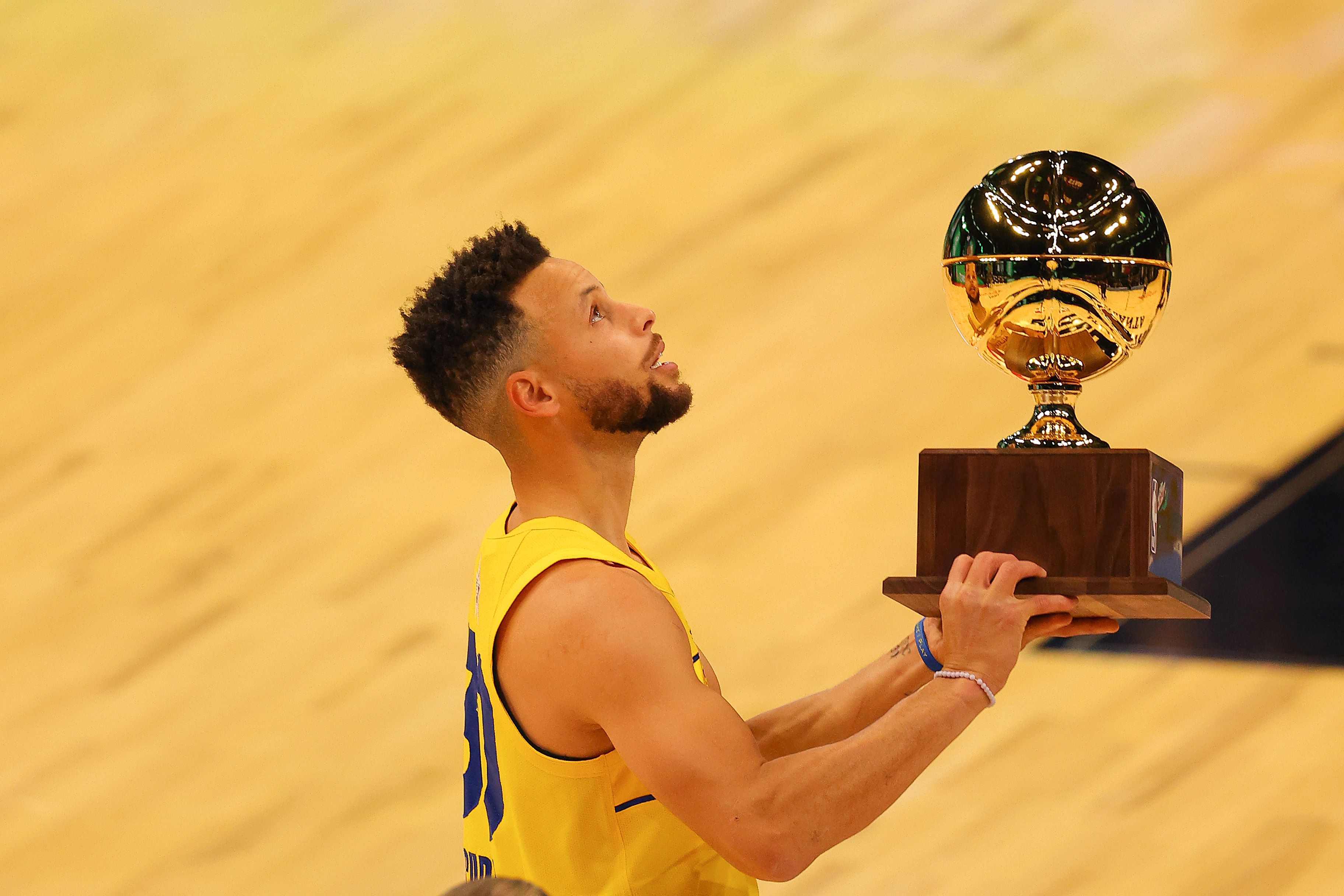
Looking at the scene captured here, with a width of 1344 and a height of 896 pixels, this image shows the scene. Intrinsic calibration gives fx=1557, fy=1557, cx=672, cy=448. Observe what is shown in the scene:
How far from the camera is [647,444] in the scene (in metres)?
3.01

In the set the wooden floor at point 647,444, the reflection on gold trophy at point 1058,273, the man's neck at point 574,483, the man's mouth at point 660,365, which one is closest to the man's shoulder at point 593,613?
the man's neck at point 574,483

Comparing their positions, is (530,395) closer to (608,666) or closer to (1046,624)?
(608,666)

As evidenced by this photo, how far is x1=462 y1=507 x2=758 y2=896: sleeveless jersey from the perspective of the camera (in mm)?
1406

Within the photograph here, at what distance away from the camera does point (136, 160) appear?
3.21m

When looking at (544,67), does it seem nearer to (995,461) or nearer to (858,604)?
(858,604)

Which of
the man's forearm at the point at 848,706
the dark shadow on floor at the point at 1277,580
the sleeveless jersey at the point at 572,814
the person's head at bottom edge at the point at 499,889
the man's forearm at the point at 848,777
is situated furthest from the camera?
the dark shadow on floor at the point at 1277,580

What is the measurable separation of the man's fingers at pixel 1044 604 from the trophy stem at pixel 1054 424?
14cm

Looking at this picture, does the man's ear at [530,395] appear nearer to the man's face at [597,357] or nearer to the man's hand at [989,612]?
the man's face at [597,357]

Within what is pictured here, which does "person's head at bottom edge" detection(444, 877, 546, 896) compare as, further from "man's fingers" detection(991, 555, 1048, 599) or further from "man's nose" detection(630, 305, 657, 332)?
"man's nose" detection(630, 305, 657, 332)

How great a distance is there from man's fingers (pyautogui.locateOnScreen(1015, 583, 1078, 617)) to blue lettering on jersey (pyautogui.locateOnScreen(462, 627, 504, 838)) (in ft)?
1.62

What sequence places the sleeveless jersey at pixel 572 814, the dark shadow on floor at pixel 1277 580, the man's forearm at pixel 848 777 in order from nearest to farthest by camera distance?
the man's forearm at pixel 848 777, the sleeveless jersey at pixel 572 814, the dark shadow on floor at pixel 1277 580

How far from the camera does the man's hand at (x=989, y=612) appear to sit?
1.34m

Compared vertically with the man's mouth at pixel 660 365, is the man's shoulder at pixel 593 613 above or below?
below

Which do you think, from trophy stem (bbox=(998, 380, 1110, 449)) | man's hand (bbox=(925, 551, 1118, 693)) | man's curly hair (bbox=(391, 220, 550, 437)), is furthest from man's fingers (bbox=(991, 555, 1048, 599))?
man's curly hair (bbox=(391, 220, 550, 437))
